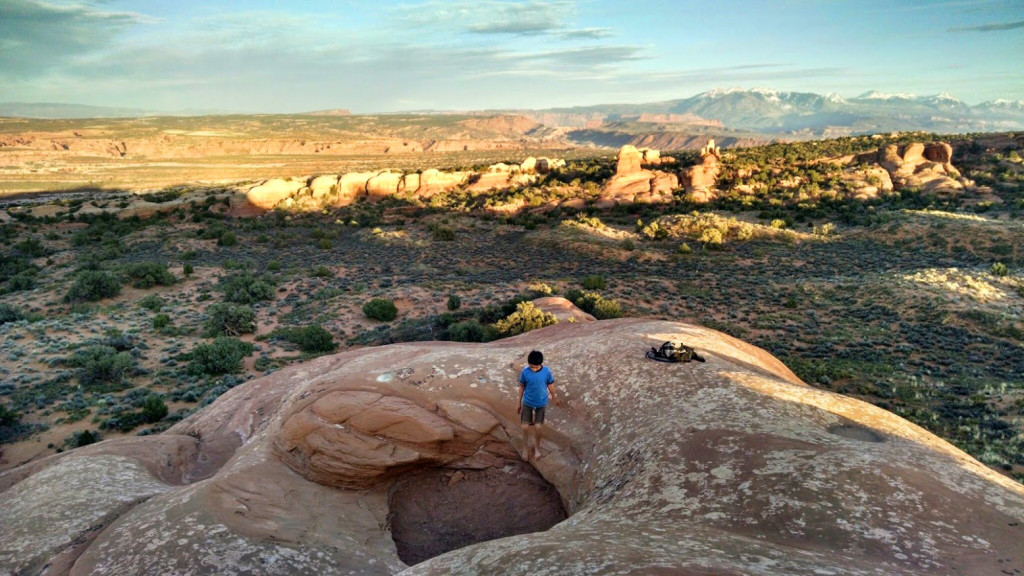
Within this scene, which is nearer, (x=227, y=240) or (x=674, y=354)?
(x=674, y=354)

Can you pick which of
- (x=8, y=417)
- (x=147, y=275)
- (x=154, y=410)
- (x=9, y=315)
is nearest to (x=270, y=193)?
(x=147, y=275)

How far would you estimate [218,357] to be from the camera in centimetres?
2002

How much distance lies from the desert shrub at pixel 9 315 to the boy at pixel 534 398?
2854 cm

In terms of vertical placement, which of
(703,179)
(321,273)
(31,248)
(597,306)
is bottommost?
(321,273)

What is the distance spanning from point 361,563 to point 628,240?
35818 mm

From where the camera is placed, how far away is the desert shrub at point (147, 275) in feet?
101

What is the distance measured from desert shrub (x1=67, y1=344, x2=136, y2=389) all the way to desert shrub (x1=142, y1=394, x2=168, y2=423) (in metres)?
3.33

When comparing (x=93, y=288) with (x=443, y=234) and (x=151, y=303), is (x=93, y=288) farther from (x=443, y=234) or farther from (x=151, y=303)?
(x=443, y=234)

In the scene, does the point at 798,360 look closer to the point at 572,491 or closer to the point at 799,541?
the point at 572,491

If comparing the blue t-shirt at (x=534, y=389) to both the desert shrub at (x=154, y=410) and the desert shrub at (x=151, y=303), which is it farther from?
the desert shrub at (x=151, y=303)

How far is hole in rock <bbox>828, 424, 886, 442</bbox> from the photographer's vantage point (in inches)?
313

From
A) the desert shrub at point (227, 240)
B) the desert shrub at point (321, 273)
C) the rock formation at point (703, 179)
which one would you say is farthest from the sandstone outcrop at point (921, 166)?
the desert shrub at point (227, 240)

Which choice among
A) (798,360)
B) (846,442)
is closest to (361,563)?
(846,442)

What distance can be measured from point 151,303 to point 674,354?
2770cm
